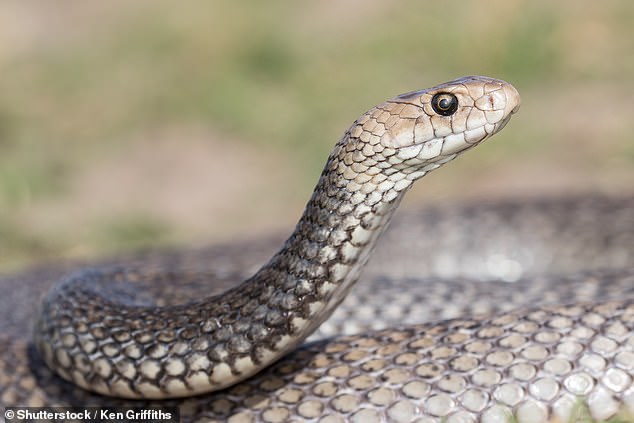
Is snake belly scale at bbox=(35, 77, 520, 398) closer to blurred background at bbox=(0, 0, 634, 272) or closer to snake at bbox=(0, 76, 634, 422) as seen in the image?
snake at bbox=(0, 76, 634, 422)

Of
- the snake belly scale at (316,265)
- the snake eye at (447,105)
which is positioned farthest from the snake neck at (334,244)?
the snake eye at (447,105)

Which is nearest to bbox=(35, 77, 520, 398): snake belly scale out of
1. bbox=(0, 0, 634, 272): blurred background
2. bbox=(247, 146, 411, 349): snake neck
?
bbox=(247, 146, 411, 349): snake neck

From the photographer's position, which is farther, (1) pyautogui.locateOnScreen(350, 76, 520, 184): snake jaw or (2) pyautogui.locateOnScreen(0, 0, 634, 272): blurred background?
(2) pyautogui.locateOnScreen(0, 0, 634, 272): blurred background

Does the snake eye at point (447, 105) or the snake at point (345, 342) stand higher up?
the snake eye at point (447, 105)

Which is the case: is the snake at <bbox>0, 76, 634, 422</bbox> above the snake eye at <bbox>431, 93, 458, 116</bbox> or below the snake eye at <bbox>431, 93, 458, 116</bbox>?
below

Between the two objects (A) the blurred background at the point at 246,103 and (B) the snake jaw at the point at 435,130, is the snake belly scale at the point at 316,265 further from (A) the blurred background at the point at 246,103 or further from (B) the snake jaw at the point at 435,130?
(A) the blurred background at the point at 246,103

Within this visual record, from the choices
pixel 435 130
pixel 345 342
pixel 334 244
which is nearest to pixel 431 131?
pixel 435 130
